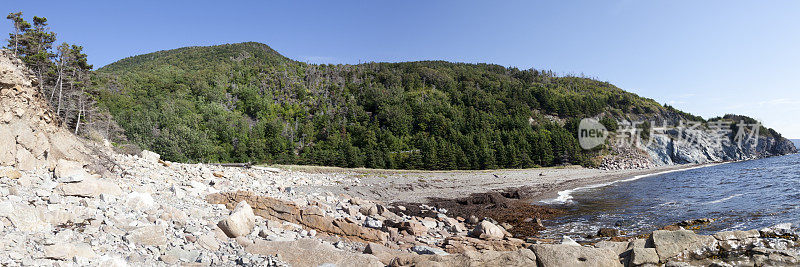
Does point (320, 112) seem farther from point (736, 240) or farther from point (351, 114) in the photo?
point (736, 240)

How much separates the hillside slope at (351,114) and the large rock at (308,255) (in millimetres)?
45171

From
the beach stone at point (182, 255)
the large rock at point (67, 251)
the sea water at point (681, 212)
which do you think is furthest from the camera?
the sea water at point (681, 212)

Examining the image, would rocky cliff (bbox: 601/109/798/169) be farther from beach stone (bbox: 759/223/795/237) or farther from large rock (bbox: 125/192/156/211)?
large rock (bbox: 125/192/156/211)

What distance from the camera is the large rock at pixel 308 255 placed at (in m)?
7.41

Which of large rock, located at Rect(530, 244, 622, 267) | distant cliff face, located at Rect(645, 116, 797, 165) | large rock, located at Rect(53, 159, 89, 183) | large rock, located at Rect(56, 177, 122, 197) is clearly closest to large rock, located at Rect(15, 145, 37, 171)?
large rock, located at Rect(53, 159, 89, 183)

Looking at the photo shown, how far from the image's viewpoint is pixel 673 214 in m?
16.7

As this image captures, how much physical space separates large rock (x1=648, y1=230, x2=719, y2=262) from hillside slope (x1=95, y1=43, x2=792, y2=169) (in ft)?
165

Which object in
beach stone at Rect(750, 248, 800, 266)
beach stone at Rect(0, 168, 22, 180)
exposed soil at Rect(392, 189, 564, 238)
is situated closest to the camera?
beach stone at Rect(750, 248, 800, 266)

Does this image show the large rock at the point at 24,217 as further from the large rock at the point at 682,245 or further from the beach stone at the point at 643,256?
the large rock at the point at 682,245

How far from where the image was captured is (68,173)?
996 centimetres

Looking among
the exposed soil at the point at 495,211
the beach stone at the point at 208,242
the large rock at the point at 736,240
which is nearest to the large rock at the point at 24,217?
the beach stone at the point at 208,242

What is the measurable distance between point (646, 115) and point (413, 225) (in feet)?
462

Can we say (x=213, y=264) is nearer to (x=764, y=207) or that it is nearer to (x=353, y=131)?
(x=764, y=207)

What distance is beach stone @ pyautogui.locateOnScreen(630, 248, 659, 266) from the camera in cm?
761
